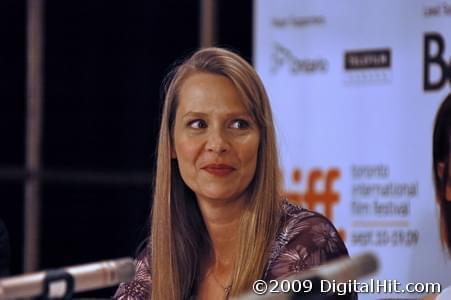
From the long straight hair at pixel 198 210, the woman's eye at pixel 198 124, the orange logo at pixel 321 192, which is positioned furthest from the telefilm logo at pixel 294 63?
the woman's eye at pixel 198 124

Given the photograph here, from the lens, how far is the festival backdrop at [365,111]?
329cm

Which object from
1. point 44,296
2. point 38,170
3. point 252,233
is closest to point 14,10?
point 38,170

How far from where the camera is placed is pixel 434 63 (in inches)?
129

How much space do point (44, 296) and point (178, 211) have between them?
1.07m

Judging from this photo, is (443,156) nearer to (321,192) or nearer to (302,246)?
(302,246)

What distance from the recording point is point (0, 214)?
15.4 ft

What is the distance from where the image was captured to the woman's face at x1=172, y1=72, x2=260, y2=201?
7.13 ft

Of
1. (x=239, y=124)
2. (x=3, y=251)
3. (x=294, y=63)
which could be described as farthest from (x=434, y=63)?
(x=3, y=251)

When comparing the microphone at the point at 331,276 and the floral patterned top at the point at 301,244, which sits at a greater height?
the microphone at the point at 331,276

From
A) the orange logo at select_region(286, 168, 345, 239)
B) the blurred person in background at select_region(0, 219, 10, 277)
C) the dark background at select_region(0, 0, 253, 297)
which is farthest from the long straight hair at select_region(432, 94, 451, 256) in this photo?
the dark background at select_region(0, 0, 253, 297)

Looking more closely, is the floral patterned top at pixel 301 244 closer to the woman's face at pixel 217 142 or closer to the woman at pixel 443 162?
the woman's face at pixel 217 142

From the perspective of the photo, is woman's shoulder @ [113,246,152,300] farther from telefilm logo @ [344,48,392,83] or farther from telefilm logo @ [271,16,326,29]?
telefilm logo @ [271,16,326,29]

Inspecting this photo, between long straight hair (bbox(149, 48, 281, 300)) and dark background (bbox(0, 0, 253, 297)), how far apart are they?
2.52 meters

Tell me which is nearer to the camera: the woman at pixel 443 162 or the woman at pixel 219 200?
the woman at pixel 219 200
